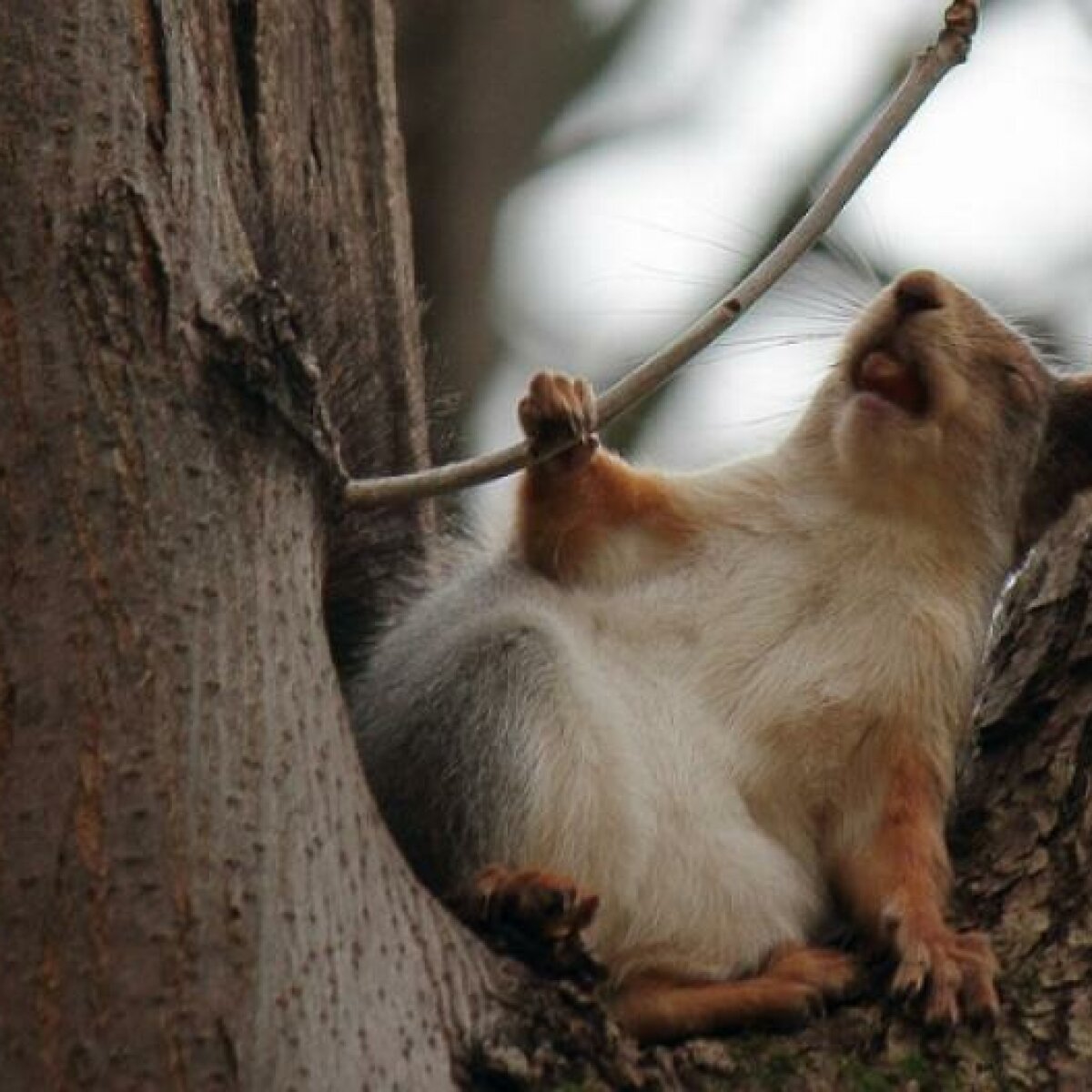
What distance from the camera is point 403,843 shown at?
3840mm

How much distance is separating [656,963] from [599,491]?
3.84ft

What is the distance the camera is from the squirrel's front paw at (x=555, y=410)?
13.1ft

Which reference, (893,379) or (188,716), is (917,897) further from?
(188,716)

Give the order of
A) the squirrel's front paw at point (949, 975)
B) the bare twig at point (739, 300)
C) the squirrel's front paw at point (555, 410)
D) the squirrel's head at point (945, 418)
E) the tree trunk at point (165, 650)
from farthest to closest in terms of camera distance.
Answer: the squirrel's head at point (945, 418) → the squirrel's front paw at point (555, 410) → the squirrel's front paw at point (949, 975) → the bare twig at point (739, 300) → the tree trunk at point (165, 650)

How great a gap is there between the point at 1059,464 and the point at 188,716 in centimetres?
289

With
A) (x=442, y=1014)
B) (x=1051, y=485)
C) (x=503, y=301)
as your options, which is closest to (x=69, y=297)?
(x=442, y=1014)

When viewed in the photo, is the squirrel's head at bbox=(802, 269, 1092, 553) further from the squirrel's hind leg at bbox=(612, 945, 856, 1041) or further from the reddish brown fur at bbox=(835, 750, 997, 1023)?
the squirrel's hind leg at bbox=(612, 945, 856, 1041)

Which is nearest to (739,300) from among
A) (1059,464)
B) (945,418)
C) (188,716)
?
(188,716)

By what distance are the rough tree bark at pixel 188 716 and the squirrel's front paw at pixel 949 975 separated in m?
0.05

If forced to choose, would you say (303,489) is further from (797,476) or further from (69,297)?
(797,476)

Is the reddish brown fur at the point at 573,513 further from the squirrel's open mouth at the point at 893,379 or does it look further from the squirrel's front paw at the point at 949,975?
the squirrel's front paw at the point at 949,975

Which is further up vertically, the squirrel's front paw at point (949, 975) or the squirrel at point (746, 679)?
the squirrel at point (746, 679)

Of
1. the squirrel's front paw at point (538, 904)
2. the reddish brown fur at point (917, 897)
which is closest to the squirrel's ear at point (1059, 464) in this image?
the reddish brown fur at point (917, 897)

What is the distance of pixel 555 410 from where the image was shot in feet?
13.1
